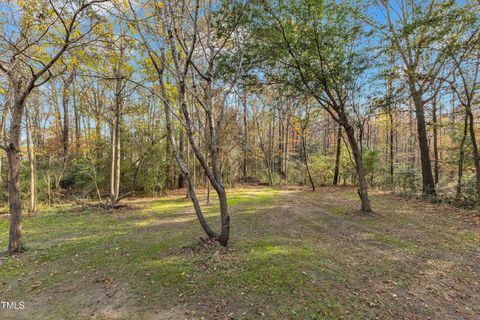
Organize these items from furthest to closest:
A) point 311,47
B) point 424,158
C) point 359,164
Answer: point 424,158
point 359,164
point 311,47

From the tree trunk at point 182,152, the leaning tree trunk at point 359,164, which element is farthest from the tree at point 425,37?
the tree trunk at point 182,152

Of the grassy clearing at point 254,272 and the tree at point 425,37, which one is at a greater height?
the tree at point 425,37

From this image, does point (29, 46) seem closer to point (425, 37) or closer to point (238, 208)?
point (238, 208)

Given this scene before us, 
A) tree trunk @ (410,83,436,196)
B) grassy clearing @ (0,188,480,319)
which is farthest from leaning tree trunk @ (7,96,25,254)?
tree trunk @ (410,83,436,196)

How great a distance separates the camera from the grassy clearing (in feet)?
8.50

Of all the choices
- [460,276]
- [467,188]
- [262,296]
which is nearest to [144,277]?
[262,296]

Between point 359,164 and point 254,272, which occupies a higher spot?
point 359,164

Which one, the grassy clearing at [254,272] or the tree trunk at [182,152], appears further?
the tree trunk at [182,152]

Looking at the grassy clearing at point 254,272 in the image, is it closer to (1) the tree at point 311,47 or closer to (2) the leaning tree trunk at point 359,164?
(2) the leaning tree trunk at point 359,164

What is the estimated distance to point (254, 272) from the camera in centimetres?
324

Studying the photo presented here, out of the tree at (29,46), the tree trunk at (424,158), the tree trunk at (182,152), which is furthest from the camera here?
the tree trunk at (182,152)

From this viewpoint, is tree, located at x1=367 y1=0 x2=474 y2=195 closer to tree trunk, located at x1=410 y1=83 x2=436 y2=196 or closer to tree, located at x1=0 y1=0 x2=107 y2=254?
tree trunk, located at x1=410 y1=83 x2=436 y2=196

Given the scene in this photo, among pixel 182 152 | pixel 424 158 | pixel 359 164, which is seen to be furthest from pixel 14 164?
pixel 424 158

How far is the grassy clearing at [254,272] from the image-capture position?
2592 millimetres
